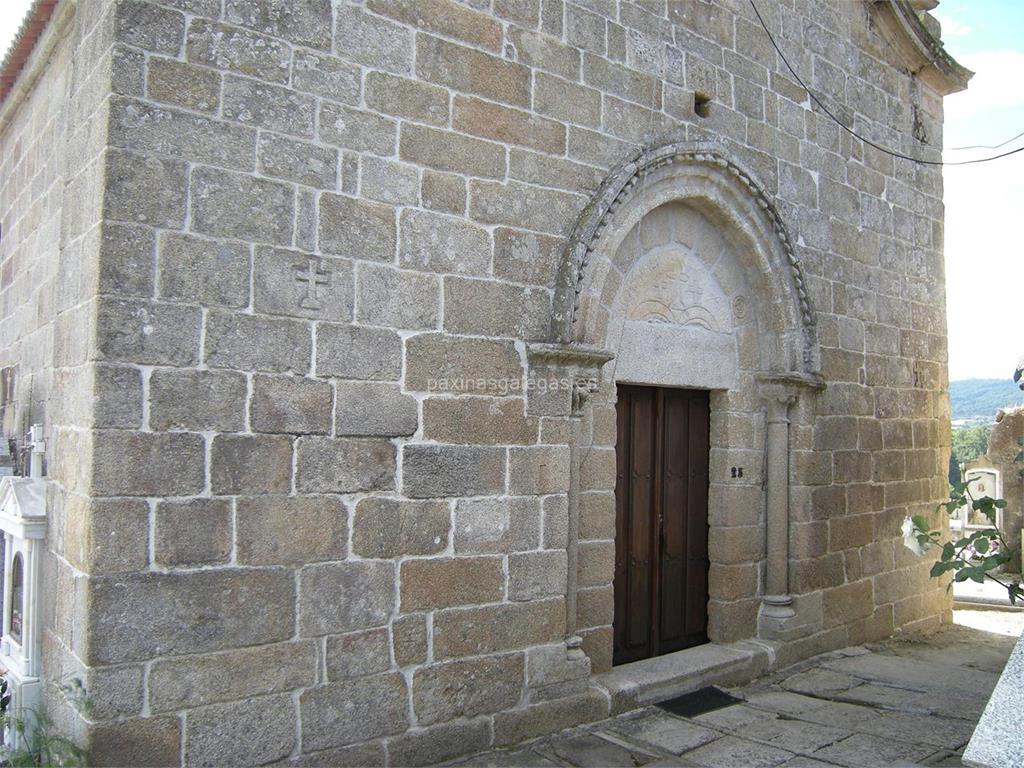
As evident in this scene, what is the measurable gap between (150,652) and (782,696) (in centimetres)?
379

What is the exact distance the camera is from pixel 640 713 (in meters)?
4.68

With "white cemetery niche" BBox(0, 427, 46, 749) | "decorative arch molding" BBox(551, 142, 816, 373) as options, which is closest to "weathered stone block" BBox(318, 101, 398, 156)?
"decorative arch molding" BBox(551, 142, 816, 373)

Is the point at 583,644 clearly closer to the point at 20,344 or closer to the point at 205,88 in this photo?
the point at 205,88

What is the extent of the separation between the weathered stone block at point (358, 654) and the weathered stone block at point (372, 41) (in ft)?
8.38

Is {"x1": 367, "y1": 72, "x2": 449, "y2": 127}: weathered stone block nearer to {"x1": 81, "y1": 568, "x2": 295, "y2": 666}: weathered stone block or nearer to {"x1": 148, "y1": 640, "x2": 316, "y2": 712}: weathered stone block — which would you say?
{"x1": 81, "y1": 568, "x2": 295, "y2": 666}: weathered stone block

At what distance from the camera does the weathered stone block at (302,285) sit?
136 inches

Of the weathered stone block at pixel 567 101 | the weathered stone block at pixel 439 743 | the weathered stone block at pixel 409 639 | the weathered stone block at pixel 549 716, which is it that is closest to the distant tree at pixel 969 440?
the weathered stone block at pixel 549 716

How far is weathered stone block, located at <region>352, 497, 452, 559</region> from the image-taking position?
12.1 feet

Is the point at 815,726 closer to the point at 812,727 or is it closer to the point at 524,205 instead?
the point at 812,727

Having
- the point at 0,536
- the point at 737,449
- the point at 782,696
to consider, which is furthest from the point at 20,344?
the point at 782,696

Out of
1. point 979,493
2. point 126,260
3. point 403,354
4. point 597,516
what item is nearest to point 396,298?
point 403,354

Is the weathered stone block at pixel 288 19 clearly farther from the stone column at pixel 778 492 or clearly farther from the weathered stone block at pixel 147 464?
the stone column at pixel 778 492

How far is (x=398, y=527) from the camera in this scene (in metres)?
3.80

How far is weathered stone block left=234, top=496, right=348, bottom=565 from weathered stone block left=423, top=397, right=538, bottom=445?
60 centimetres
